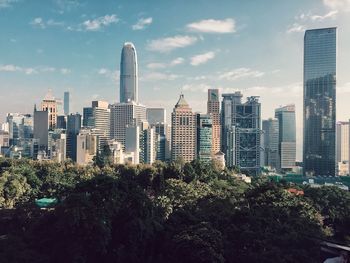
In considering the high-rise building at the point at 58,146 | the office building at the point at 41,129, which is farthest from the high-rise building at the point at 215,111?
the office building at the point at 41,129

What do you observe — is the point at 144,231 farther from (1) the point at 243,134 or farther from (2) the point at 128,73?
(2) the point at 128,73

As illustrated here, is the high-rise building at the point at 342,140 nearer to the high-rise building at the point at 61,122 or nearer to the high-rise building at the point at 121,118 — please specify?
the high-rise building at the point at 121,118

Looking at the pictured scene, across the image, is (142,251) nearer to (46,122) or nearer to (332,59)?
(46,122)

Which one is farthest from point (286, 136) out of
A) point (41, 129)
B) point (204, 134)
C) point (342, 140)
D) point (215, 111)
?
point (41, 129)

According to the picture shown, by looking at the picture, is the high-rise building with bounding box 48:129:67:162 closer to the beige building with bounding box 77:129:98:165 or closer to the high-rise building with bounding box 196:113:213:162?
the beige building with bounding box 77:129:98:165

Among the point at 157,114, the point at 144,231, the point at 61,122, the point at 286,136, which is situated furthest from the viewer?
the point at 157,114

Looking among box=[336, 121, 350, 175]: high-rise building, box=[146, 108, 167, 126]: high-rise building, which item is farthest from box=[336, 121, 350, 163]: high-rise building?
box=[146, 108, 167, 126]: high-rise building
